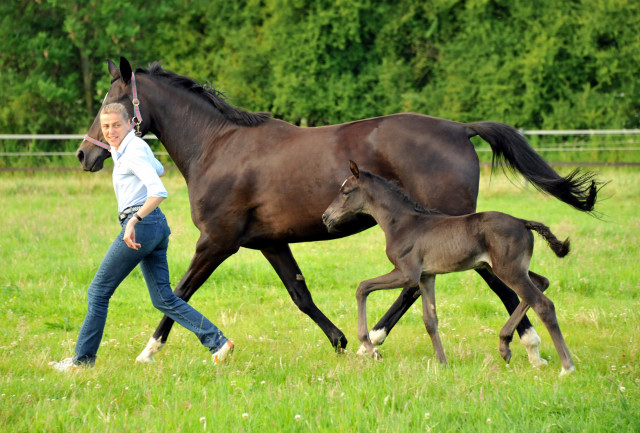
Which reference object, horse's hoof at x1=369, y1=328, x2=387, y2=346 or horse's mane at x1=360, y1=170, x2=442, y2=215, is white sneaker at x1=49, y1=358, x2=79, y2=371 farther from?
horse's mane at x1=360, y1=170, x2=442, y2=215

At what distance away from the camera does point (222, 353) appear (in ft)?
18.0

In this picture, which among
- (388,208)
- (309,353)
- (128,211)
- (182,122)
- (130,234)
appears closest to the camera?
(130,234)

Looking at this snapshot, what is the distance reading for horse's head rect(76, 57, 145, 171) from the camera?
247 inches

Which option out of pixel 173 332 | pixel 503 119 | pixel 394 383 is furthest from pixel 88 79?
pixel 394 383

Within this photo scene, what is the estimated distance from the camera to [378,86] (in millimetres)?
24656

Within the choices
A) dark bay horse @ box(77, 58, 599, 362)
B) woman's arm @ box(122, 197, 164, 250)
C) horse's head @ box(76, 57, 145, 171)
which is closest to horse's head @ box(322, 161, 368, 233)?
dark bay horse @ box(77, 58, 599, 362)

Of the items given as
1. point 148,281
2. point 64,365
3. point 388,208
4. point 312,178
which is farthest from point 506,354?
point 64,365

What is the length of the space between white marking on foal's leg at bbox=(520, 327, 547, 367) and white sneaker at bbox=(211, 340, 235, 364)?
2.19 metres

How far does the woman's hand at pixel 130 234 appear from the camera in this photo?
16.5ft

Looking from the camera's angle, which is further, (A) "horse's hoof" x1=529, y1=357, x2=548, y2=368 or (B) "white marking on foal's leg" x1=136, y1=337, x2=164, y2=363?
(B) "white marking on foal's leg" x1=136, y1=337, x2=164, y2=363

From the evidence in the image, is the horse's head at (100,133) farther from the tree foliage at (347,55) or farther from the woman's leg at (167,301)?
the tree foliage at (347,55)

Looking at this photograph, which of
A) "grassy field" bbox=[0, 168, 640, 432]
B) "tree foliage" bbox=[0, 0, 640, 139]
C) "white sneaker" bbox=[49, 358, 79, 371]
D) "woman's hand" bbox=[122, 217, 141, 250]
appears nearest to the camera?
"grassy field" bbox=[0, 168, 640, 432]

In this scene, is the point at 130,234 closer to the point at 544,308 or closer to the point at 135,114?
the point at 135,114

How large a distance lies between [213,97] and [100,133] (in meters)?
1.00
